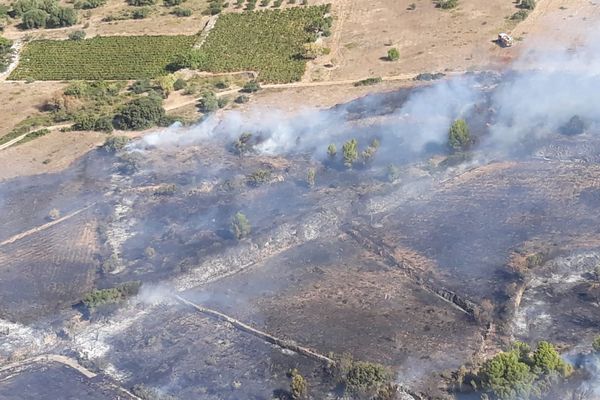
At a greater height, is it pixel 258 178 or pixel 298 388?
pixel 258 178

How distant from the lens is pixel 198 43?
8131cm

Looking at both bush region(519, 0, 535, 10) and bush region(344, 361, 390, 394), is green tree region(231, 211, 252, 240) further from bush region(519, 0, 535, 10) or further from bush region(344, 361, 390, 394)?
bush region(519, 0, 535, 10)

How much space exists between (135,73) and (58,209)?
76.0 ft

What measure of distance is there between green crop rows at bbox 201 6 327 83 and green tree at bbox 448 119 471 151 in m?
19.2

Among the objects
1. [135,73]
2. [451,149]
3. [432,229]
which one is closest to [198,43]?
[135,73]

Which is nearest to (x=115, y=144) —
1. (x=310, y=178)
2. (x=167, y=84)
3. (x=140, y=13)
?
(x=167, y=84)

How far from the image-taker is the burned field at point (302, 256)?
145 ft

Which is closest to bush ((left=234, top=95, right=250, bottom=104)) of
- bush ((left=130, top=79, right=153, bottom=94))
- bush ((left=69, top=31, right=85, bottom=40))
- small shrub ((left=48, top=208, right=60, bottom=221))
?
bush ((left=130, top=79, right=153, bottom=94))

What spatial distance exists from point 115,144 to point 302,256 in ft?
71.9

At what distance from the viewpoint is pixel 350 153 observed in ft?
192

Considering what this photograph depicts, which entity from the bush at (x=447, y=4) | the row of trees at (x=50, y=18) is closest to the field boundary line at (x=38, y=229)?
the row of trees at (x=50, y=18)

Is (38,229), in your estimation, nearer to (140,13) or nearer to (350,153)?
(350,153)

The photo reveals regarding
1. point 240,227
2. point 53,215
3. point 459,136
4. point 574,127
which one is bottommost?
point 53,215

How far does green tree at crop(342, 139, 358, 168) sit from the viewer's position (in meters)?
58.4
